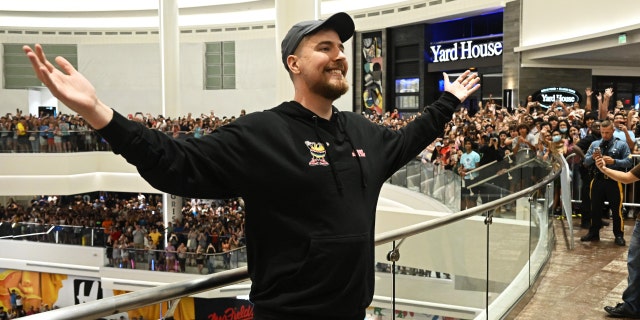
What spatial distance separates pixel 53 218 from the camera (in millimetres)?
27625

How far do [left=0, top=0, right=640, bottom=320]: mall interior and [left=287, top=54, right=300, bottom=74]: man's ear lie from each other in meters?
0.73

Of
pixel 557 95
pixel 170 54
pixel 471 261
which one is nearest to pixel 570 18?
pixel 557 95

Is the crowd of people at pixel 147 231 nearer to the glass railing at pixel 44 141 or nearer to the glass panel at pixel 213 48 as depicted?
the glass railing at pixel 44 141

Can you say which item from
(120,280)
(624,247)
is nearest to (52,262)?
(120,280)

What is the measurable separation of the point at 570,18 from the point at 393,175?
9.63 meters

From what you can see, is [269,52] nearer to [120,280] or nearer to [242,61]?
[242,61]

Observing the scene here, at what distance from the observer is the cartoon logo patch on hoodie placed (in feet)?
6.52

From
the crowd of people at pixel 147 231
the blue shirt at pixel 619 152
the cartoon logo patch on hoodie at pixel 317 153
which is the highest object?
the cartoon logo patch on hoodie at pixel 317 153

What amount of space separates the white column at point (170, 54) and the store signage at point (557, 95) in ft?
48.4

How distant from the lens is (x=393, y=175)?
55.5 ft

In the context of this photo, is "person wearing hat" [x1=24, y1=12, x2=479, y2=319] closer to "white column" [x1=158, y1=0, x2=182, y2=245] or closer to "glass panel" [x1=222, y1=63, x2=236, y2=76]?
"white column" [x1=158, y1=0, x2=182, y2=245]

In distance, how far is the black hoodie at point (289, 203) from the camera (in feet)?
6.40

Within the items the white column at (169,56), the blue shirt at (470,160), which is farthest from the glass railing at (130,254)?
the white column at (169,56)

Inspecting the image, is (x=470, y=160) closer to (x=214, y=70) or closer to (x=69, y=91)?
(x=69, y=91)
